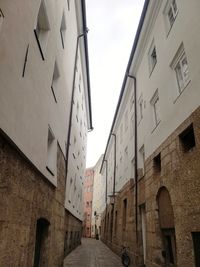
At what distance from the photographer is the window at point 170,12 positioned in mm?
8453

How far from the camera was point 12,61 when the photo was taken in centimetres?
388

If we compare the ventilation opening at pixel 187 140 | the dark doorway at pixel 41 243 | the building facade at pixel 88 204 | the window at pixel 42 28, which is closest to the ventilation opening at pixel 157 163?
the ventilation opening at pixel 187 140

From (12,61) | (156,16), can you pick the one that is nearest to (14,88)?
(12,61)

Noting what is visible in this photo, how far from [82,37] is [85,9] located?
1646 mm

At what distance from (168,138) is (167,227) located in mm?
2572

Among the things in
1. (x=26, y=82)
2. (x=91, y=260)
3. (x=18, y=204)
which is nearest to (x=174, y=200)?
(x=18, y=204)

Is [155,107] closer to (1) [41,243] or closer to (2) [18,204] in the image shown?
(1) [41,243]

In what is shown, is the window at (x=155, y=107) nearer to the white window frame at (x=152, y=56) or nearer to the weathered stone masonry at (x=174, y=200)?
the white window frame at (x=152, y=56)

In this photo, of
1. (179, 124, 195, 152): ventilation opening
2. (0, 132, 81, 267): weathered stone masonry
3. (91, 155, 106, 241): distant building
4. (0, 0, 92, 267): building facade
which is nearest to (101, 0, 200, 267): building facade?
(179, 124, 195, 152): ventilation opening

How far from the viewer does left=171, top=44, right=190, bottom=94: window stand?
23.3ft

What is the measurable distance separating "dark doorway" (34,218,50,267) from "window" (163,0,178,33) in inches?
294

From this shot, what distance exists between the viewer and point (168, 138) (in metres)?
7.41

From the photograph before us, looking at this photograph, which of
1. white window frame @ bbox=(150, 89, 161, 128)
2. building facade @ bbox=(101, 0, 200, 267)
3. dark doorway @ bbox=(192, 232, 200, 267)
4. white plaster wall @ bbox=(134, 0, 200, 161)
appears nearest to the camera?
dark doorway @ bbox=(192, 232, 200, 267)

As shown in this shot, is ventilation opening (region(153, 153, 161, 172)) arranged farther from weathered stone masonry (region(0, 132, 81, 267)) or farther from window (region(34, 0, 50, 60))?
window (region(34, 0, 50, 60))
